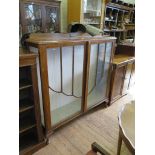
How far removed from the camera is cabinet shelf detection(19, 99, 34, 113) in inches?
59.1

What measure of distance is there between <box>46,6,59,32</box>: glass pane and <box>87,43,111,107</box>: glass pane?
1168 mm

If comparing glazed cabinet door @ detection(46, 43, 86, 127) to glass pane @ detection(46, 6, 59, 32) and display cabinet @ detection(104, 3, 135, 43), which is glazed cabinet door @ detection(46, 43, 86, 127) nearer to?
glass pane @ detection(46, 6, 59, 32)

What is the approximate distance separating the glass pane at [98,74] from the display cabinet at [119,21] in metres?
1.31

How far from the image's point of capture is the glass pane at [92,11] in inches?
114

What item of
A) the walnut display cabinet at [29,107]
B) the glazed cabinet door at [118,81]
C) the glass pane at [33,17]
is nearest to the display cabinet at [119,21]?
the glazed cabinet door at [118,81]

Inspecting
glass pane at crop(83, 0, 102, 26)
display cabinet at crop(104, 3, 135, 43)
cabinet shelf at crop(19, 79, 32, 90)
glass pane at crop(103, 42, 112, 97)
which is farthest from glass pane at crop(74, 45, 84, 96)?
display cabinet at crop(104, 3, 135, 43)

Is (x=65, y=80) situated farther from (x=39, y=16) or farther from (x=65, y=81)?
(x=39, y=16)

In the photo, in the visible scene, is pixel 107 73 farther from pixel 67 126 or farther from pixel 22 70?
pixel 22 70

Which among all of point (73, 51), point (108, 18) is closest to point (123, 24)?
point (108, 18)

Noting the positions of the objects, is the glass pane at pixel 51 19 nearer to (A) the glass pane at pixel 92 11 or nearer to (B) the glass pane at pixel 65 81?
(A) the glass pane at pixel 92 11
